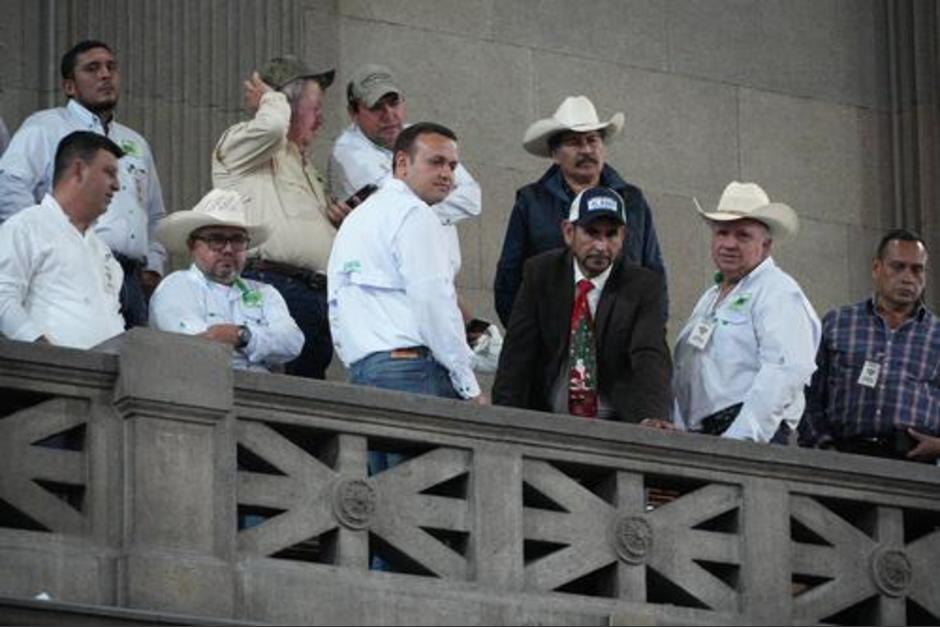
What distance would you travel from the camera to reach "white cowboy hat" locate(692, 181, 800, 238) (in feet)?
62.8

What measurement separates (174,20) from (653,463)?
5.38 m

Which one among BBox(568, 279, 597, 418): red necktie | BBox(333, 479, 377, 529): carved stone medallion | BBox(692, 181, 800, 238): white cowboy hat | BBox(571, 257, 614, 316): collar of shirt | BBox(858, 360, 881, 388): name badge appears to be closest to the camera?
BBox(333, 479, 377, 529): carved stone medallion

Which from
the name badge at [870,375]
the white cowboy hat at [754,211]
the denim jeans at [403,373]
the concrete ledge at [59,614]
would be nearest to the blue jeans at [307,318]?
the denim jeans at [403,373]

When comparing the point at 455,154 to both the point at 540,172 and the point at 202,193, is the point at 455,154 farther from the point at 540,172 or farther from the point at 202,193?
the point at 540,172

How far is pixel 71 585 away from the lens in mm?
15633

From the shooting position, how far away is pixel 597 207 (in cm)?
1800

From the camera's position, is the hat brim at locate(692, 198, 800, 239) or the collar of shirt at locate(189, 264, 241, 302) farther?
the hat brim at locate(692, 198, 800, 239)

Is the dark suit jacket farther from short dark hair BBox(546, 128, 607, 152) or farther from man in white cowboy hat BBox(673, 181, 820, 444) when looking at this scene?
short dark hair BBox(546, 128, 607, 152)

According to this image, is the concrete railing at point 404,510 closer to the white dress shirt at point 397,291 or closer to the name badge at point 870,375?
the white dress shirt at point 397,291

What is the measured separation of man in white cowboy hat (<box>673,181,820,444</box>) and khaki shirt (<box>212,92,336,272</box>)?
206 centimetres

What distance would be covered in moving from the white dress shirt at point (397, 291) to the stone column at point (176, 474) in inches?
49.3

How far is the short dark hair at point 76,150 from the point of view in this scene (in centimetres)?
1733

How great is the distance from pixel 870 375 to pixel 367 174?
2.93 metres

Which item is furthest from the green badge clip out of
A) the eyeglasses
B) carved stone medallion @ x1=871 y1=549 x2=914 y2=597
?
carved stone medallion @ x1=871 y1=549 x2=914 y2=597
